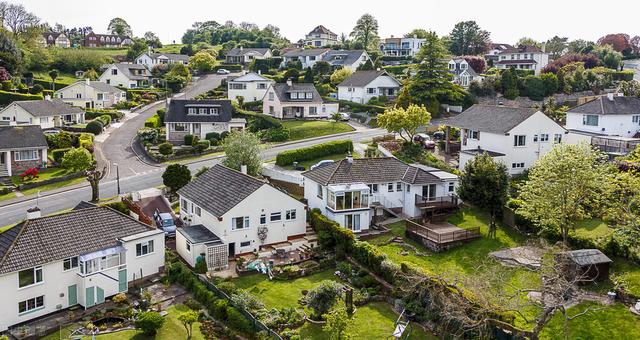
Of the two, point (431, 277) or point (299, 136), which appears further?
point (299, 136)

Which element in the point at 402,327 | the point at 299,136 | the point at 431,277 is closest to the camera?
the point at 402,327

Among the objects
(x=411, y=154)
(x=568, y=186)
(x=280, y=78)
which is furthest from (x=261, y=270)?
(x=280, y=78)

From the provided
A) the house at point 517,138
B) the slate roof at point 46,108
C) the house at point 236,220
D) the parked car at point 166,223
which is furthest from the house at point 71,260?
the slate roof at point 46,108

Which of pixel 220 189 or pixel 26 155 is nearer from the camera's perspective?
pixel 220 189

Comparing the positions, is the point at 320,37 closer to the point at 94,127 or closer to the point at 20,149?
the point at 94,127

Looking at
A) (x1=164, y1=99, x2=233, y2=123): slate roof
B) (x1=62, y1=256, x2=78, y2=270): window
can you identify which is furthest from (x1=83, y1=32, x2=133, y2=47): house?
(x1=62, y1=256, x2=78, y2=270): window

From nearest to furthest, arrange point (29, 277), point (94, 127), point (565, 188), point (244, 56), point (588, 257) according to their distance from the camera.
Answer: point (29, 277)
point (588, 257)
point (565, 188)
point (94, 127)
point (244, 56)

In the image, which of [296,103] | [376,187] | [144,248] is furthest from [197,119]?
[144,248]

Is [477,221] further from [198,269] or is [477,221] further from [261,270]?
[198,269]

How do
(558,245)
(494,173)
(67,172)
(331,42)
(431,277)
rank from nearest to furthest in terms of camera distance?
(431,277) < (558,245) < (494,173) < (67,172) < (331,42)
